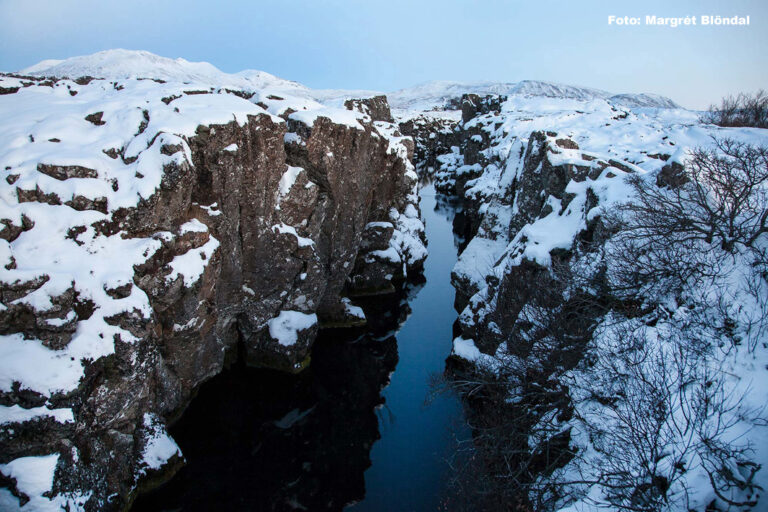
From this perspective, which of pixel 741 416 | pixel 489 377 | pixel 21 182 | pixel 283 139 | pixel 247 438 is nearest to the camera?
pixel 741 416

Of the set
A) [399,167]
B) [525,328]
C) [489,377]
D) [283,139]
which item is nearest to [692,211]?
[525,328]

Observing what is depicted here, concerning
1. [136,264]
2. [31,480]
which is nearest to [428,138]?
[136,264]

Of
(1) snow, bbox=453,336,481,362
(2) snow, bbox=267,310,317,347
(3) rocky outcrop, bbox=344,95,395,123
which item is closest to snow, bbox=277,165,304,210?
(2) snow, bbox=267,310,317,347

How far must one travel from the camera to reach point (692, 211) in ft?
40.7

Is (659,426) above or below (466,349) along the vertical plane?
above

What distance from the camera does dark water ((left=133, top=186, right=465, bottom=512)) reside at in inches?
576

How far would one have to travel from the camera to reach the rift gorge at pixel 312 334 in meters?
9.66

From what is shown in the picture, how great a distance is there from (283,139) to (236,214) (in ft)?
13.9

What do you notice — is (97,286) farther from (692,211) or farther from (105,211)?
(692,211)

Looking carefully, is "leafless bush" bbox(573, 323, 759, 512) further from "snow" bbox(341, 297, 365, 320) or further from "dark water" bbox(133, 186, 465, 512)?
"snow" bbox(341, 297, 365, 320)

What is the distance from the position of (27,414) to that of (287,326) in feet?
36.6

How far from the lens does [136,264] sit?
13.4 meters

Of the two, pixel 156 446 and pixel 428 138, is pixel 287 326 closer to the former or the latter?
pixel 156 446

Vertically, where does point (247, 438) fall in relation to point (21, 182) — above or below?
below
